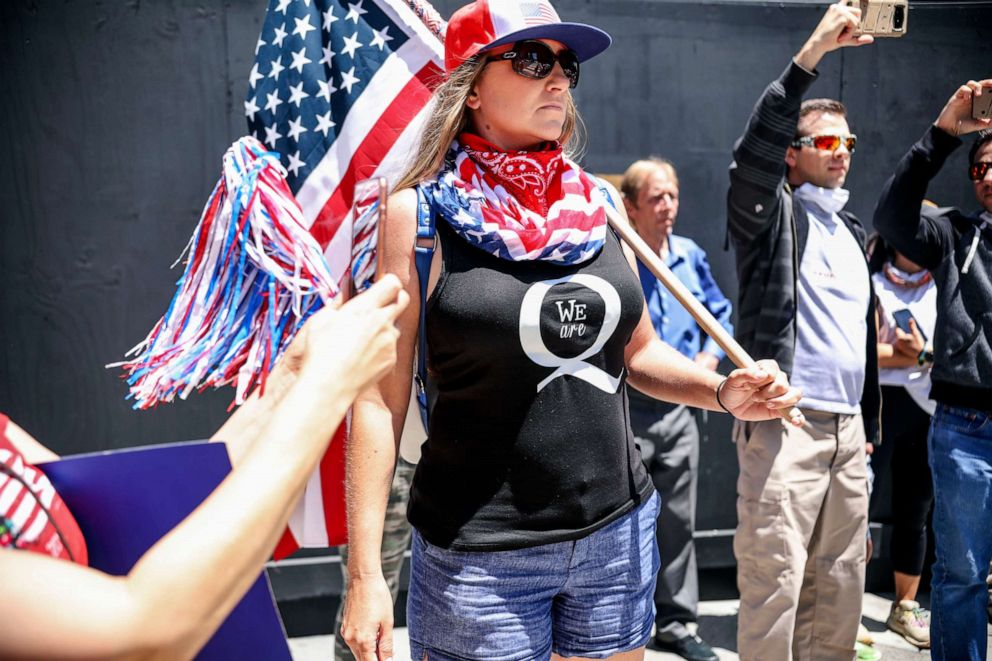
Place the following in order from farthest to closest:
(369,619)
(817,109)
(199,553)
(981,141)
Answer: (817,109) → (981,141) → (369,619) → (199,553)

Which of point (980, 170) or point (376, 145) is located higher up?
point (376, 145)

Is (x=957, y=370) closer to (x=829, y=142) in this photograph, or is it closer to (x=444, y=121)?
(x=829, y=142)

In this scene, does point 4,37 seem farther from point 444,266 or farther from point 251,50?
point 444,266

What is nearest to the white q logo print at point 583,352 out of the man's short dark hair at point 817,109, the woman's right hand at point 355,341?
the woman's right hand at point 355,341

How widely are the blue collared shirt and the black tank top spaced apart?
2391 mm

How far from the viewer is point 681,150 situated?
4836mm

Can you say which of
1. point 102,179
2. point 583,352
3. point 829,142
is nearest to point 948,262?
point 829,142

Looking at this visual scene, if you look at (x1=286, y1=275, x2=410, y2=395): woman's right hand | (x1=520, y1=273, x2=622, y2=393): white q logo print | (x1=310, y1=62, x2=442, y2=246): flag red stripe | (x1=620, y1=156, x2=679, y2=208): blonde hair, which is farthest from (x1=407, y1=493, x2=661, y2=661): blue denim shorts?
(x1=620, y1=156, x2=679, y2=208): blonde hair

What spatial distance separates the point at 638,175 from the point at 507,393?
9.11ft

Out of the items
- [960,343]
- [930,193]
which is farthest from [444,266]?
[930,193]

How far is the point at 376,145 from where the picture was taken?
2.81 m

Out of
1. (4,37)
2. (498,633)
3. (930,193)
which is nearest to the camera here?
(498,633)

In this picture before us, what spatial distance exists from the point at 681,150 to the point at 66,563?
172 inches

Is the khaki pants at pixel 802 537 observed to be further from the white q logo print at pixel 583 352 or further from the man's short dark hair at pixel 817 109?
the white q logo print at pixel 583 352
